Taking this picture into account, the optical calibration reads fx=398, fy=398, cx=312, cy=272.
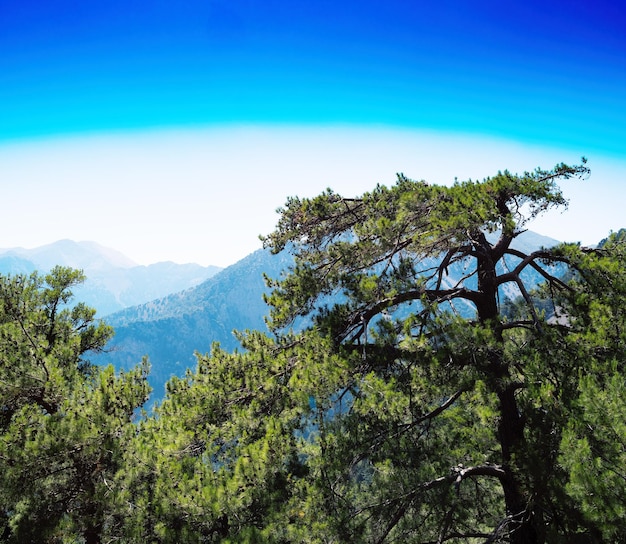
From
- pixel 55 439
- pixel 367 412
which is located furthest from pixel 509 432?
pixel 55 439

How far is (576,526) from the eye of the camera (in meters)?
5.21

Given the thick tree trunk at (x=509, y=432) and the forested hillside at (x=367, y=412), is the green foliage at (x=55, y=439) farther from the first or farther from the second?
the thick tree trunk at (x=509, y=432)

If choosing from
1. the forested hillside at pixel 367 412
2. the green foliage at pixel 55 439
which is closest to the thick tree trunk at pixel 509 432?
the forested hillside at pixel 367 412

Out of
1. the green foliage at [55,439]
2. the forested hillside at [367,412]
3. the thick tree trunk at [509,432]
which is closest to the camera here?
the forested hillside at [367,412]

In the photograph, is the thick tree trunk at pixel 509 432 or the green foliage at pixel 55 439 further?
the green foliage at pixel 55 439

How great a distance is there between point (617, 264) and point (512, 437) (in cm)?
326

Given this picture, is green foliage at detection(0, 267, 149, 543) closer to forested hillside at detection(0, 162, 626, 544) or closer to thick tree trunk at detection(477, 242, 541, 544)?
forested hillside at detection(0, 162, 626, 544)

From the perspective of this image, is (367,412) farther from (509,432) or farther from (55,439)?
(55,439)

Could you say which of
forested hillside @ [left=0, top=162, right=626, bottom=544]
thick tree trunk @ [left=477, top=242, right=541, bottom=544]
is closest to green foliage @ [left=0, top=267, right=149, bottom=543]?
forested hillside @ [left=0, top=162, right=626, bottom=544]

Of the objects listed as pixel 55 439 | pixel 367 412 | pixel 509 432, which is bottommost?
pixel 509 432

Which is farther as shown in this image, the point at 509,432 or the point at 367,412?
the point at 509,432

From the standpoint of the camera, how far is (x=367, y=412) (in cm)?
623

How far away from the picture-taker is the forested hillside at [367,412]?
574 centimetres

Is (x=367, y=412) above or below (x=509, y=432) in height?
above
